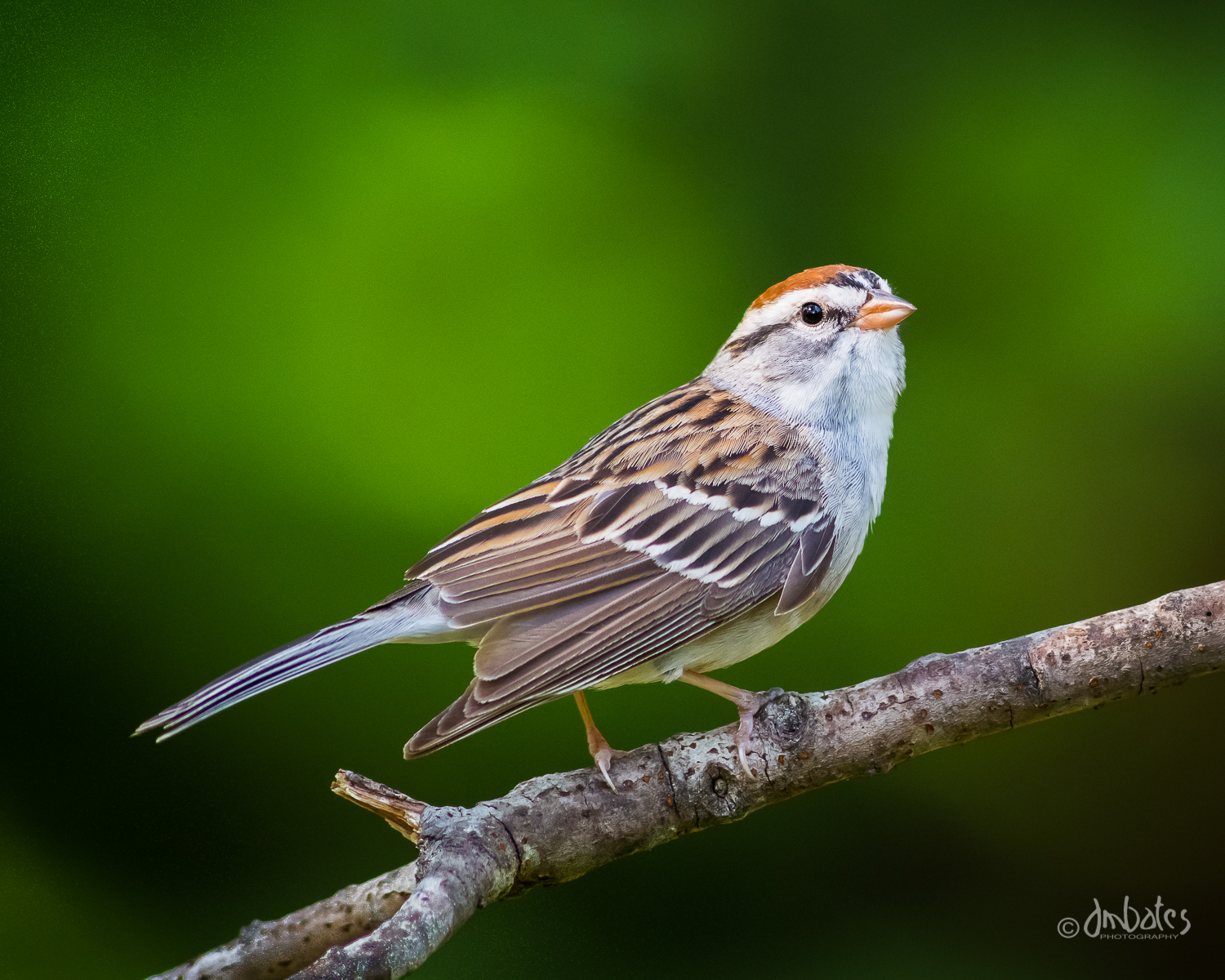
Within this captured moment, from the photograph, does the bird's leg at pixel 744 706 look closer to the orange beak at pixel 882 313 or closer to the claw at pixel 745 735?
the claw at pixel 745 735

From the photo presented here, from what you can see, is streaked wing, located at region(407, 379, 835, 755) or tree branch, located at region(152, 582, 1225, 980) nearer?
tree branch, located at region(152, 582, 1225, 980)

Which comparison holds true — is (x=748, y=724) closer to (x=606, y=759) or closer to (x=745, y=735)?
(x=745, y=735)

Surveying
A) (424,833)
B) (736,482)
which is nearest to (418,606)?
(424,833)

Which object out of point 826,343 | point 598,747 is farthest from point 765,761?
point 826,343

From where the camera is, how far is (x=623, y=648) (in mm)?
2027

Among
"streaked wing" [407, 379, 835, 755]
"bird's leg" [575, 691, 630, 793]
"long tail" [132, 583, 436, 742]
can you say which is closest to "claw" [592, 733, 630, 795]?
"bird's leg" [575, 691, 630, 793]

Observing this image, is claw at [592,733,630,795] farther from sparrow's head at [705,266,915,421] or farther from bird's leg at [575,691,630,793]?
sparrow's head at [705,266,915,421]

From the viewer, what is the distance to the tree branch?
178cm

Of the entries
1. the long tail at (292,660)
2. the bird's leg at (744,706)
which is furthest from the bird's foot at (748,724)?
the long tail at (292,660)

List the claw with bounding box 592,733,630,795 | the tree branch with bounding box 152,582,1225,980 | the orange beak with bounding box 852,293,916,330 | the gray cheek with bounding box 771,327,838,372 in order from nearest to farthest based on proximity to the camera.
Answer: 1. the tree branch with bounding box 152,582,1225,980
2. the claw with bounding box 592,733,630,795
3. the orange beak with bounding box 852,293,916,330
4. the gray cheek with bounding box 771,327,838,372

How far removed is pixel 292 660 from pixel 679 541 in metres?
0.79

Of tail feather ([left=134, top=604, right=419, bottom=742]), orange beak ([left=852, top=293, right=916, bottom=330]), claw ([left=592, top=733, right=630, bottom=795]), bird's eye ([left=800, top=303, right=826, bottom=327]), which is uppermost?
bird's eye ([left=800, top=303, right=826, bottom=327])

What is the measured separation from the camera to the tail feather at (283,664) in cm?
179

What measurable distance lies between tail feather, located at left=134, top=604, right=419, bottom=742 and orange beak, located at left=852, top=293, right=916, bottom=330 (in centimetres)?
120
